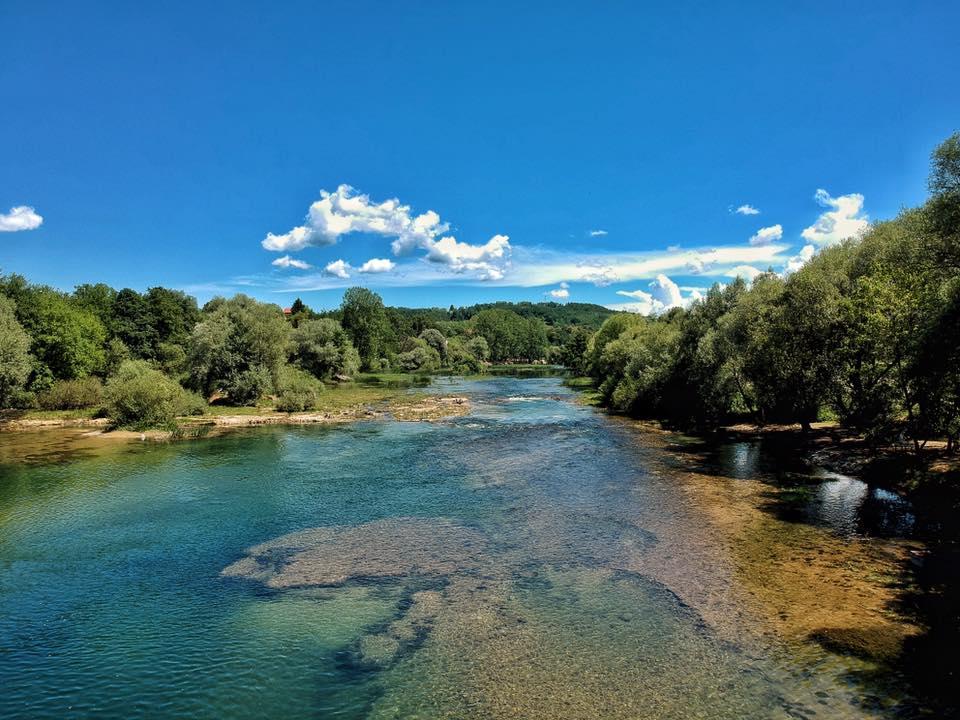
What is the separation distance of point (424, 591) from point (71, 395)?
55280mm

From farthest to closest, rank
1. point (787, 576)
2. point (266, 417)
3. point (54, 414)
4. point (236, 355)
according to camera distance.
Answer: point (236, 355) < point (266, 417) < point (54, 414) < point (787, 576)

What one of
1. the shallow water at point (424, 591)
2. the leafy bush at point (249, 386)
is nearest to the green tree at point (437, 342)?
the leafy bush at point (249, 386)

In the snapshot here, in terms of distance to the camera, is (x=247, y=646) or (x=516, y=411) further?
(x=516, y=411)

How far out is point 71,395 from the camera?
55.9 metres

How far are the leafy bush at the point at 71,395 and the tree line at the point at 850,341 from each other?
5864 cm

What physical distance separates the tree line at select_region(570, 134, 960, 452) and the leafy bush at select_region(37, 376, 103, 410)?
58.6m

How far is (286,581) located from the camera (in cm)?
1897

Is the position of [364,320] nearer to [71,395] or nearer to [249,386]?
[249,386]

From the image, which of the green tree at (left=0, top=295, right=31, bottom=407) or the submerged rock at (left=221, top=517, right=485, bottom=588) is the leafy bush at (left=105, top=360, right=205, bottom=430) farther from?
the submerged rock at (left=221, top=517, right=485, bottom=588)

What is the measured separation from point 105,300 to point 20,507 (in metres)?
63.0

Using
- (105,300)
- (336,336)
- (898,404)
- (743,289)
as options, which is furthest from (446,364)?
(898,404)

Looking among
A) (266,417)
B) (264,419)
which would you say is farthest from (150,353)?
(264,419)

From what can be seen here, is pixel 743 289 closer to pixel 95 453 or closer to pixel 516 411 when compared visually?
pixel 516 411

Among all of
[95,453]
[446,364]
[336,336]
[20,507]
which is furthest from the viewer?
[446,364]
